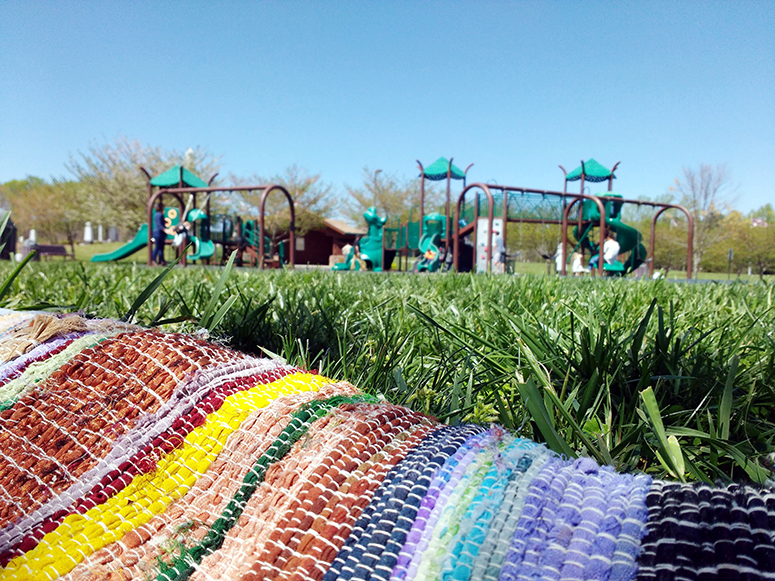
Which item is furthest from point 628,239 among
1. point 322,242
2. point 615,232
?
point 322,242

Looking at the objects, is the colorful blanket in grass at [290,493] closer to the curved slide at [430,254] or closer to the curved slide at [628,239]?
the curved slide at [430,254]

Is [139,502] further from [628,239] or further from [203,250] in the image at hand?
[628,239]

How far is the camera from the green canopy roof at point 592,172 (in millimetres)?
18188

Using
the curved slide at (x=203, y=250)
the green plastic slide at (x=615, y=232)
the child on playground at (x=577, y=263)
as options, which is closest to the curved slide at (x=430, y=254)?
the child on playground at (x=577, y=263)

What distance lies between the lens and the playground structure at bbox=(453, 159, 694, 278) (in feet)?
Result: 33.3

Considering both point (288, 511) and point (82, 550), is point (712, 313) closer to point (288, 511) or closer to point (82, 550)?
point (288, 511)

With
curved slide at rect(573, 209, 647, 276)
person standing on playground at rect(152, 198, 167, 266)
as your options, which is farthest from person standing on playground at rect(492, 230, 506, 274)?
person standing on playground at rect(152, 198, 167, 266)

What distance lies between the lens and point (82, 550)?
2.16 ft

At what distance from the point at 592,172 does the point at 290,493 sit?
19.6m

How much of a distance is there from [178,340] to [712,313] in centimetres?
213

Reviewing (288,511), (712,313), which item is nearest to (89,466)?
(288,511)

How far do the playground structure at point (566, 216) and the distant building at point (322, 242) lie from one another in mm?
16363

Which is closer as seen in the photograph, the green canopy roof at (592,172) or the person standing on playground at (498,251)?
the person standing on playground at (498,251)

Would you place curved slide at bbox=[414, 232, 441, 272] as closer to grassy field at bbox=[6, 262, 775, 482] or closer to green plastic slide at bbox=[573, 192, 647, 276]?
green plastic slide at bbox=[573, 192, 647, 276]
